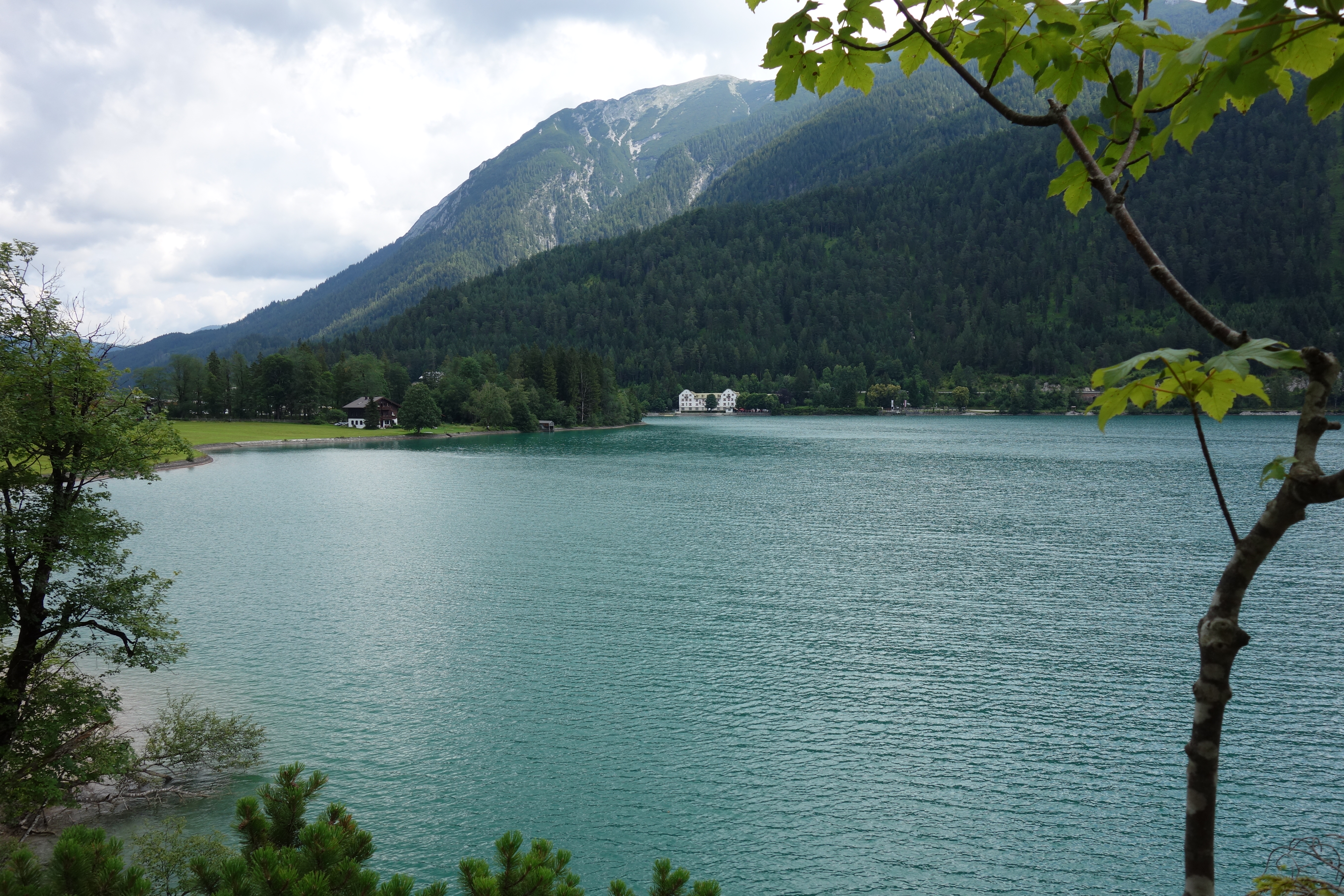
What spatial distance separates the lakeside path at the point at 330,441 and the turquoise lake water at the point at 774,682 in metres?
31.5

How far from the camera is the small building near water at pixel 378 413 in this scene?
136m

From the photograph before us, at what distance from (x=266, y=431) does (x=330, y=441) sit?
14478 millimetres

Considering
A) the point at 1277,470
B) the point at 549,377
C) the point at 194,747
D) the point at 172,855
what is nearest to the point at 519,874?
the point at 1277,470

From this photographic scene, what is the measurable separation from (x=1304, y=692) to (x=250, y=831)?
24828 mm

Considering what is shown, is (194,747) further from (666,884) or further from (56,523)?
(666,884)

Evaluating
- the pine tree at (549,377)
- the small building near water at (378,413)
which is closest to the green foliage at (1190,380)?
the small building near water at (378,413)

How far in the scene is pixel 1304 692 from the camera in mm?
19984

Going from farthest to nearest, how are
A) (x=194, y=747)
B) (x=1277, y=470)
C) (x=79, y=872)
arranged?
(x=194, y=747) < (x=79, y=872) < (x=1277, y=470)

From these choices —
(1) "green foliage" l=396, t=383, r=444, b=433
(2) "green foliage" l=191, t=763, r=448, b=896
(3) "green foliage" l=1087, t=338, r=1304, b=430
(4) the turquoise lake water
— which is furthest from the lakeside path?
(3) "green foliage" l=1087, t=338, r=1304, b=430

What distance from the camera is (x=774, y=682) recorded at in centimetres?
2061

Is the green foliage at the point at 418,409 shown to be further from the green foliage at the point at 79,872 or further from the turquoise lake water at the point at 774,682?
the green foliage at the point at 79,872

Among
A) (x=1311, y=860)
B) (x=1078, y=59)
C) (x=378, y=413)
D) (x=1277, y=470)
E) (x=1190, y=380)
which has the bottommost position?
(x=1311, y=860)

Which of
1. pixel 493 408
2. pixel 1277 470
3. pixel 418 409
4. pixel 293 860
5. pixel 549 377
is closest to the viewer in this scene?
pixel 1277 470

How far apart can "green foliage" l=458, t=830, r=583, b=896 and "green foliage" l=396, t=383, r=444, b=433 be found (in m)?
129
